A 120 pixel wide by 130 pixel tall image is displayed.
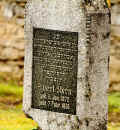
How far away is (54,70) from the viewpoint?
7.92 metres

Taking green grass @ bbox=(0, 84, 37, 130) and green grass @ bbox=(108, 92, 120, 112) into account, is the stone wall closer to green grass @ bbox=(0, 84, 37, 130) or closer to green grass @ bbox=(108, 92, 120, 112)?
green grass @ bbox=(0, 84, 37, 130)

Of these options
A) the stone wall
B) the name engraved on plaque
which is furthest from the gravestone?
the stone wall

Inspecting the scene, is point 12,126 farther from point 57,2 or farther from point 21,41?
point 21,41

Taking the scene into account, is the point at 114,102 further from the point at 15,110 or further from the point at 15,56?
the point at 15,56

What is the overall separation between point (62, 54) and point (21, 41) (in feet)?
18.1

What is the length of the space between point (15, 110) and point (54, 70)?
3976 millimetres

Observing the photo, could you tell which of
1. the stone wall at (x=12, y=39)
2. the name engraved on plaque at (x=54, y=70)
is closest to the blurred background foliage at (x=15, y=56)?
the stone wall at (x=12, y=39)

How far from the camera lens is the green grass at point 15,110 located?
995 centimetres

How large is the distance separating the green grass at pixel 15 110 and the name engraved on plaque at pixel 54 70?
1.60 m

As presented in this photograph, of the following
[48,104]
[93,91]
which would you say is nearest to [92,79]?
[93,91]

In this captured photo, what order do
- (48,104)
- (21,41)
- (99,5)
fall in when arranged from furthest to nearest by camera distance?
(21,41)
(48,104)
(99,5)

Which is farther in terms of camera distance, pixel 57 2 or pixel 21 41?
pixel 21 41

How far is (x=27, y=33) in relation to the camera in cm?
810

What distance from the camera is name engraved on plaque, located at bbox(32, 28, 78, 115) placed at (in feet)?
25.5
